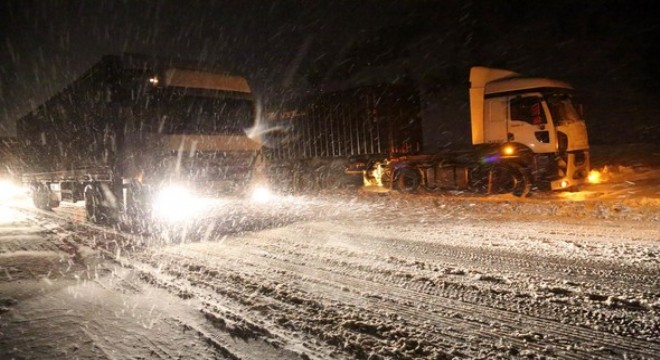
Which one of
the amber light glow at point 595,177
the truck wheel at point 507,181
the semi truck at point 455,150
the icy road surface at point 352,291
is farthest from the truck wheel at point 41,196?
the amber light glow at point 595,177

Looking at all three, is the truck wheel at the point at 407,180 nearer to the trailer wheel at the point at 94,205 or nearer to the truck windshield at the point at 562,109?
the truck windshield at the point at 562,109

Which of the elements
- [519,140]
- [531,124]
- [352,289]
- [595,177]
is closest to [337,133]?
[519,140]

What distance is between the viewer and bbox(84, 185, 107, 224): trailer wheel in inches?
408

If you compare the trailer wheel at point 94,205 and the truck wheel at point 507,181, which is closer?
the trailer wheel at point 94,205

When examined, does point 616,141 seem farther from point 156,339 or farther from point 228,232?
point 156,339

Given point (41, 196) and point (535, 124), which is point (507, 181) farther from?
point (41, 196)

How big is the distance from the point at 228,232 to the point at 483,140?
7.70 m

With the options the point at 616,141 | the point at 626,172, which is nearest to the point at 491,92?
the point at 626,172

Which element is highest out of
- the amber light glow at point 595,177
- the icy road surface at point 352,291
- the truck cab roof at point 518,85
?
the truck cab roof at point 518,85

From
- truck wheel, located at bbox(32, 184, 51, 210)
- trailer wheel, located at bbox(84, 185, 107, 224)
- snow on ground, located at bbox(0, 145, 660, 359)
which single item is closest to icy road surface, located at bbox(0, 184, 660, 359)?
snow on ground, located at bbox(0, 145, 660, 359)

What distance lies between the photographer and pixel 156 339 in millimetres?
3496

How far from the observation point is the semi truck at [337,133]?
→ 44.3 ft

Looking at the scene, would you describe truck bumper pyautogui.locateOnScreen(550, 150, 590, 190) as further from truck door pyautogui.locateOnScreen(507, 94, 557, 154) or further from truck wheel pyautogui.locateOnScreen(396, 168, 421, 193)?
truck wheel pyautogui.locateOnScreen(396, 168, 421, 193)

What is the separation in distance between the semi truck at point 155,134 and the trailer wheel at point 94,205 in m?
0.03
